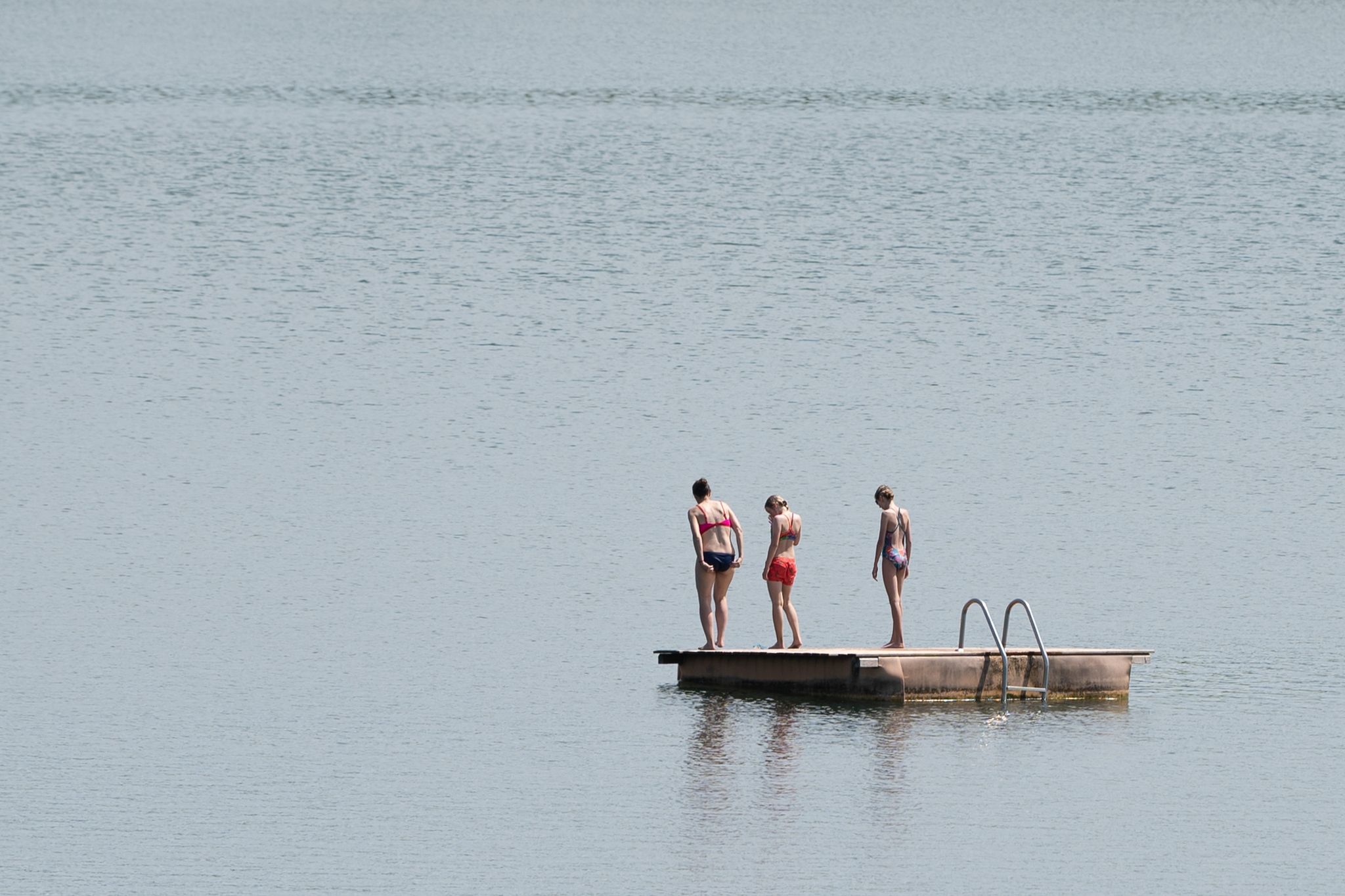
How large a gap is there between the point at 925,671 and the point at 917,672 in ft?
0.32

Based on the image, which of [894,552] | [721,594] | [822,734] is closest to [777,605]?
[721,594]

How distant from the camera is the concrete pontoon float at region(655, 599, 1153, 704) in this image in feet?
71.9

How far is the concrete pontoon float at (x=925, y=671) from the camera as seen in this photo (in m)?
21.9

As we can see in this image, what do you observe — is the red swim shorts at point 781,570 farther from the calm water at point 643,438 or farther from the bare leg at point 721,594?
the calm water at point 643,438

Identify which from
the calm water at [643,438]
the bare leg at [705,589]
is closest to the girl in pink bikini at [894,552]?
the calm water at [643,438]

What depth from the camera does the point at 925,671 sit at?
22.1m

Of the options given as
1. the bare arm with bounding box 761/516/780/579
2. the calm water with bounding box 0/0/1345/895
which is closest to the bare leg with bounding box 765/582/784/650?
the bare arm with bounding box 761/516/780/579

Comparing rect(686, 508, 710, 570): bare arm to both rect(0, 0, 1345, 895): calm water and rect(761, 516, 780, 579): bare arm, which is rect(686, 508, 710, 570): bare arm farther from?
rect(0, 0, 1345, 895): calm water

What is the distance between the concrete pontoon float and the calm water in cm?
32

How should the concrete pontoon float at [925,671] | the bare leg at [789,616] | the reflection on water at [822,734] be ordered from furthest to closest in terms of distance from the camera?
the bare leg at [789,616] < the concrete pontoon float at [925,671] < the reflection on water at [822,734]

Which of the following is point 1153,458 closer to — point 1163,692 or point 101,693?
point 1163,692

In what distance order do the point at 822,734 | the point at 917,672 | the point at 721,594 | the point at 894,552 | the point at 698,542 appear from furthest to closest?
the point at 721,594 → the point at 894,552 → the point at 698,542 → the point at 917,672 → the point at 822,734

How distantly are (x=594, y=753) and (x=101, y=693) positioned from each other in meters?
6.12

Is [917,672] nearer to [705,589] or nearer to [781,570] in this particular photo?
[781,570]
